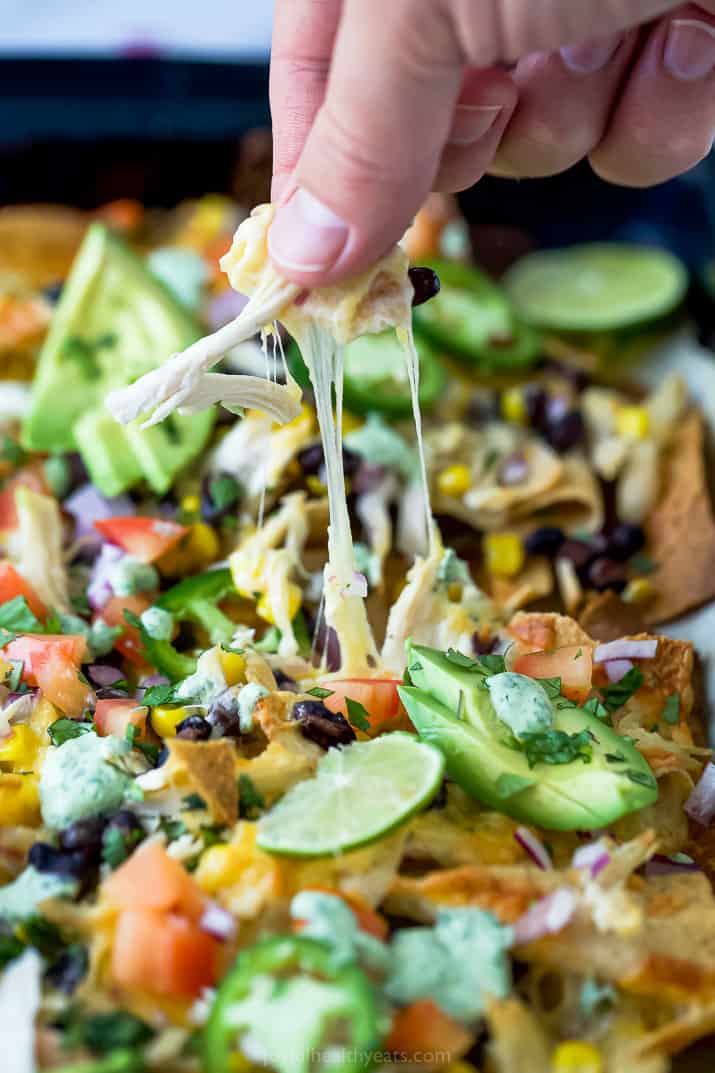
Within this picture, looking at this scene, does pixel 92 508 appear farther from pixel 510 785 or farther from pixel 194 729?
pixel 510 785

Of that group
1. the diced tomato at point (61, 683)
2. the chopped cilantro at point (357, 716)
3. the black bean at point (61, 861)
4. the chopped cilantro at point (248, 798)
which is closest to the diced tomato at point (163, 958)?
the black bean at point (61, 861)

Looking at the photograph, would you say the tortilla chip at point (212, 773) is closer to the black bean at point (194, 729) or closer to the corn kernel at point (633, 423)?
the black bean at point (194, 729)

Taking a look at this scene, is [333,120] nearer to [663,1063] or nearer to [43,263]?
[663,1063]

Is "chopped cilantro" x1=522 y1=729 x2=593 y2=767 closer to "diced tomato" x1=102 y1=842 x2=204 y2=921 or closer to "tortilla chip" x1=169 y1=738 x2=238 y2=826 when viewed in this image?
"tortilla chip" x1=169 y1=738 x2=238 y2=826

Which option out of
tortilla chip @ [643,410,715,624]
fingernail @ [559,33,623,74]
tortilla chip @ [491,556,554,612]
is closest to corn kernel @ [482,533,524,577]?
tortilla chip @ [491,556,554,612]

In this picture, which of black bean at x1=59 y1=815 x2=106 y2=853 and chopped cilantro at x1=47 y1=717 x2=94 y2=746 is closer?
black bean at x1=59 y1=815 x2=106 y2=853
